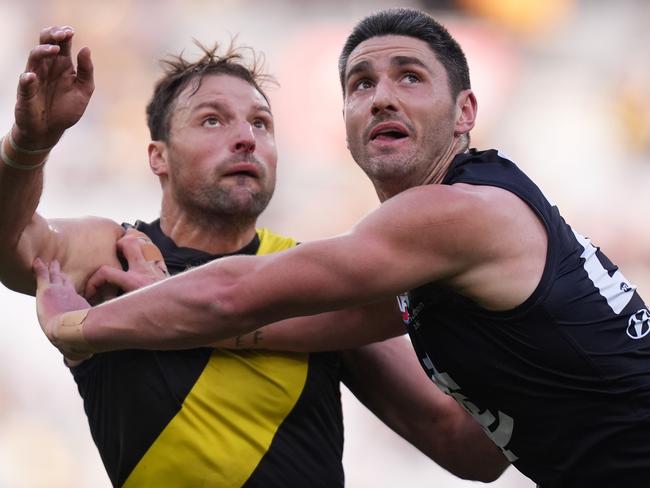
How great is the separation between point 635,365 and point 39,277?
6.34 ft

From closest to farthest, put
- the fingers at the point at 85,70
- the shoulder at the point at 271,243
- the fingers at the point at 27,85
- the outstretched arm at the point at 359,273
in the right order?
the outstretched arm at the point at 359,273 → the fingers at the point at 27,85 → the fingers at the point at 85,70 → the shoulder at the point at 271,243

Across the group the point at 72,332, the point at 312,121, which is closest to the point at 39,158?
the point at 72,332

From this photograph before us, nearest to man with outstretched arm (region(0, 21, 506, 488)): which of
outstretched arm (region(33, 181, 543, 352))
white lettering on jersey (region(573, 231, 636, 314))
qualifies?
outstretched arm (region(33, 181, 543, 352))

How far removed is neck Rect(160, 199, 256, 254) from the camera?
4066 millimetres

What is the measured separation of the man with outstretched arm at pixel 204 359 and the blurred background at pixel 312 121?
3.64 meters

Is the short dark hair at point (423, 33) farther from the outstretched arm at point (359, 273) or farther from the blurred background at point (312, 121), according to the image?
the blurred background at point (312, 121)

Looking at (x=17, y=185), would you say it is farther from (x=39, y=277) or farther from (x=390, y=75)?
(x=390, y=75)

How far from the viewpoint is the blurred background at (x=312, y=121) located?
25.3ft

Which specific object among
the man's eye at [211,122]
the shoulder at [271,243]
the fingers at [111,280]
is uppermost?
the man's eye at [211,122]

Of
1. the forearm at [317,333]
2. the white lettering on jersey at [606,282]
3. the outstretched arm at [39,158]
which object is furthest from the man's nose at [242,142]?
the white lettering on jersey at [606,282]

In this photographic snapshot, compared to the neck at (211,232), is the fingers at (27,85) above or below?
above

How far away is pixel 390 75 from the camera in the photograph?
3.55 m

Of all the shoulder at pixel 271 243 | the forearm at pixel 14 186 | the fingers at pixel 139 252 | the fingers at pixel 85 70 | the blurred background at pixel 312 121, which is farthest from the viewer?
the blurred background at pixel 312 121

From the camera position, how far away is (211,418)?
12.0ft
